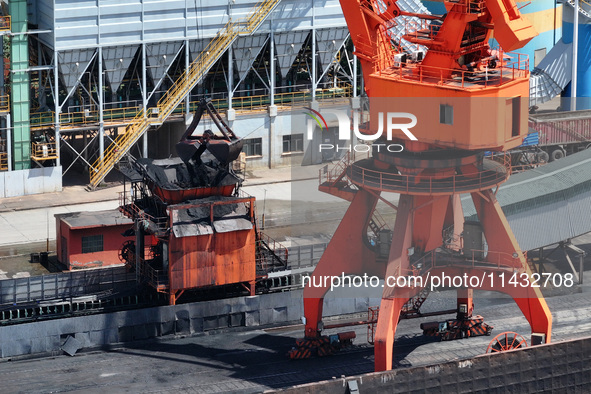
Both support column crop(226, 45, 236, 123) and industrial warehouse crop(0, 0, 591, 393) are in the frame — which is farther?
support column crop(226, 45, 236, 123)

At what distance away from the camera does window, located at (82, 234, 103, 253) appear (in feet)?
184

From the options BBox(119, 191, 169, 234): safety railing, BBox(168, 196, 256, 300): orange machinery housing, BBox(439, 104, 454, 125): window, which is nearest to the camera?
BBox(439, 104, 454, 125): window

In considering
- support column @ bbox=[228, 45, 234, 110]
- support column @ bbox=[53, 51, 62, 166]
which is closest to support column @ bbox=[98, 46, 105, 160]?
support column @ bbox=[53, 51, 62, 166]

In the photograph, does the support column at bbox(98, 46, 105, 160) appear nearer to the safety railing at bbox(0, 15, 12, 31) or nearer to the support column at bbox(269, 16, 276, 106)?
the safety railing at bbox(0, 15, 12, 31)

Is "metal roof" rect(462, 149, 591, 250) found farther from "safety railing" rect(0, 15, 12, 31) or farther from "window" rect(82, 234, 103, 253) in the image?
"safety railing" rect(0, 15, 12, 31)

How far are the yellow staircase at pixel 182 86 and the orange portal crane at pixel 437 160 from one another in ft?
65.7

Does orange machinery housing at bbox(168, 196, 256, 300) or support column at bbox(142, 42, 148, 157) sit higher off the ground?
support column at bbox(142, 42, 148, 157)

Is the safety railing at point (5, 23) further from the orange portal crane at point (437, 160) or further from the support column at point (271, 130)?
the orange portal crane at point (437, 160)

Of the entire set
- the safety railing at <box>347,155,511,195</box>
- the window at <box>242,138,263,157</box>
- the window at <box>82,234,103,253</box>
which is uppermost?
the safety railing at <box>347,155,511,195</box>

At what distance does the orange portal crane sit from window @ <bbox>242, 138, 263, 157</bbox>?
21443 millimetres

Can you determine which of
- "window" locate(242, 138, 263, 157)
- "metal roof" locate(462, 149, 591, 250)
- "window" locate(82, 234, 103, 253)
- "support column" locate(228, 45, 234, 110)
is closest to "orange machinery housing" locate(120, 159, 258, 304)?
"window" locate(82, 234, 103, 253)

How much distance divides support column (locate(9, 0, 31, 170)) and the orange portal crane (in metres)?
21.7

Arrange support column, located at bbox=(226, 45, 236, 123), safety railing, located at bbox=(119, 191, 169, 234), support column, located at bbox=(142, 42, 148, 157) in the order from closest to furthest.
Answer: safety railing, located at bbox=(119, 191, 169, 234) < support column, located at bbox=(142, 42, 148, 157) < support column, located at bbox=(226, 45, 236, 123)

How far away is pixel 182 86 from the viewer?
225 feet
